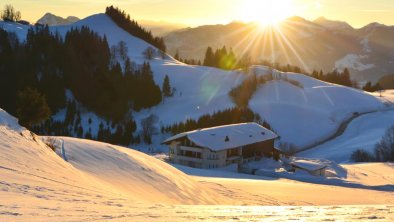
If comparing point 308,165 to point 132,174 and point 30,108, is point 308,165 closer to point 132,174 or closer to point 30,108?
point 132,174

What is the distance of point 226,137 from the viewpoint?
138 feet

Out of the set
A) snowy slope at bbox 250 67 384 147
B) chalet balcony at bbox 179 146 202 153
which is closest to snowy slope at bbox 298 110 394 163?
snowy slope at bbox 250 67 384 147

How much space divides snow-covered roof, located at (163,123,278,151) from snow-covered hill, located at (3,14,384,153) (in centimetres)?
1965

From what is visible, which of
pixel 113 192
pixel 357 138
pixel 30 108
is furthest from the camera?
pixel 357 138

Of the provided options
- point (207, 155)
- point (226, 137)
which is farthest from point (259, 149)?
point (207, 155)

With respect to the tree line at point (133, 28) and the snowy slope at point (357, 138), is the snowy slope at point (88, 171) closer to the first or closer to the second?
the snowy slope at point (357, 138)

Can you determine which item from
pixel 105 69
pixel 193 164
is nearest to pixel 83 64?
pixel 105 69

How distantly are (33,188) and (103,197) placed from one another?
66.4 inches

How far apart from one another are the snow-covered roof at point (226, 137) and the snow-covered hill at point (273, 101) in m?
19.6

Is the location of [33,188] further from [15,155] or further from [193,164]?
[193,164]

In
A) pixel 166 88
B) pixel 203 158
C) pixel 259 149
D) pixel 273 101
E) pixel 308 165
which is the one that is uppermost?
pixel 166 88

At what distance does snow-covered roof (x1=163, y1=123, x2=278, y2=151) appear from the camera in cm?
4125

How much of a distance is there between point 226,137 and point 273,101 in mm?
39301

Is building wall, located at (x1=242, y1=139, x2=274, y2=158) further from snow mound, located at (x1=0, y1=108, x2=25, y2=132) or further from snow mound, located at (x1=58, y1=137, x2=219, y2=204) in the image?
snow mound, located at (x1=0, y1=108, x2=25, y2=132)
